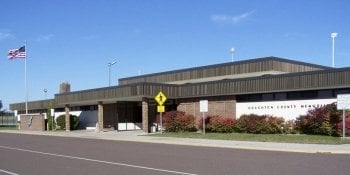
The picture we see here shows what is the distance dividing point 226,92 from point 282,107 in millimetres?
4910

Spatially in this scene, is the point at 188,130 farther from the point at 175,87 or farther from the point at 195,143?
the point at 195,143

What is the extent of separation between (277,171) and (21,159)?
10.4m

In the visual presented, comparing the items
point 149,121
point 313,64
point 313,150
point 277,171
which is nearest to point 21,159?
point 277,171

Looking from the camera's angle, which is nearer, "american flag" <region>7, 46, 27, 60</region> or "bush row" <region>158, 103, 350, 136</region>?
"bush row" <region>158, 103, 350, 136</region>

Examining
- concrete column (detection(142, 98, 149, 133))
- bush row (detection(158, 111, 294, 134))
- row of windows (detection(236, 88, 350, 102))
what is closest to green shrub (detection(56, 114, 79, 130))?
concrete column (detection(142, 98, 149, 133))

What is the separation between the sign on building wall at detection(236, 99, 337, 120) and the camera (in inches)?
1187

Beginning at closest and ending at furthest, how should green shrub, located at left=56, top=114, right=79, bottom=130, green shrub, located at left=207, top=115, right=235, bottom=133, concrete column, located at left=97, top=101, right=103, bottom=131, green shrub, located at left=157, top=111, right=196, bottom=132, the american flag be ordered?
green shrub, located at left=207, top=115, right=235, bottom=133 < green shrub, located at left=157, top=111, right=196, bottom=132 < concrete column, located at left=97, top=101, right=103, bottom=131 < green shrub, located at left=56, top=114, right=79, bottom=130 < the american flag

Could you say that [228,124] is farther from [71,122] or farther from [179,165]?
[71,122]

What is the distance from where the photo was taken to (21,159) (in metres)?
18.8

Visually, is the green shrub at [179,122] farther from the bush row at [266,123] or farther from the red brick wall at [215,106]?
the red brick wall at [215,106]

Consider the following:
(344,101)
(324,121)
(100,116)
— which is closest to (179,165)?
(344,101)

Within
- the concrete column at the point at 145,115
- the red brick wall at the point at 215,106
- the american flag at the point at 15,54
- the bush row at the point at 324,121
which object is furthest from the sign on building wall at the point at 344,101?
the american flag at the point at 15,54

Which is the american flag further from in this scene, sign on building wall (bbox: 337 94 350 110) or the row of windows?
sign on building wall (bbox: 337 94 350 110)

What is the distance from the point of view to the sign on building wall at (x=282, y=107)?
98.9 feet
